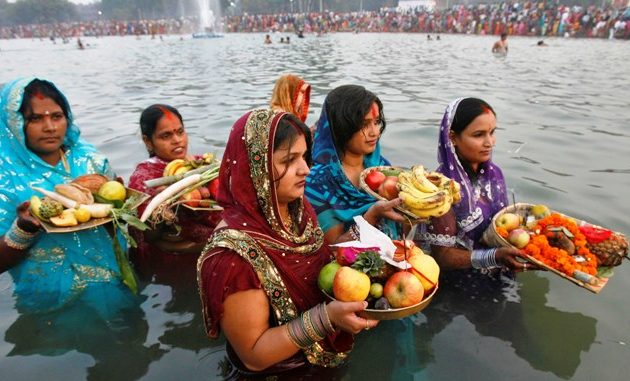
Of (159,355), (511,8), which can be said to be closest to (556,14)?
(511,8)

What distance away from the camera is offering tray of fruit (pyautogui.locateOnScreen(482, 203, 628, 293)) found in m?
2.74

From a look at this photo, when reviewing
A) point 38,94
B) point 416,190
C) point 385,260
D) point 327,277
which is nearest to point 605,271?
point 416,190

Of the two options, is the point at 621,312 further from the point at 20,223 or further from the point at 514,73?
the point at 514,73

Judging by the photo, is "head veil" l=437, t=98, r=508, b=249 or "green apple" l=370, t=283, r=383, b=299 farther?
"head veil" l=437, t=98, r=508, b=249

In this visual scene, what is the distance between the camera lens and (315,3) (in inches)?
3851

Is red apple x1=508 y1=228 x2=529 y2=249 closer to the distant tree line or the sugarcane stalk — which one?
the sugarcane stalk

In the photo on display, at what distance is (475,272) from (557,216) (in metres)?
1.01

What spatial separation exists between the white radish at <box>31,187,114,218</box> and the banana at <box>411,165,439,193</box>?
2173mm

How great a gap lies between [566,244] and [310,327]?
2049 millimetres

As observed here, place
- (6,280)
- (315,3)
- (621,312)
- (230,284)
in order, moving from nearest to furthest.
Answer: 1. (230,284)
2. (621,312)
3. (6,280)
4. (315,3)

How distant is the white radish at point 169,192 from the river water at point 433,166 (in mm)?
1146

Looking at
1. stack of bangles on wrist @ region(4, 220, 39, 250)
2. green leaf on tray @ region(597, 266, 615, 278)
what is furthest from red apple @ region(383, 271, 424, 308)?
stack of bangles on wrist @ region(4, 220, 39, 250)

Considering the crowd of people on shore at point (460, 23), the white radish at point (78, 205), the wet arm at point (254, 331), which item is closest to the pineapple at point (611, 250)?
the wet arm at point (254, 331)

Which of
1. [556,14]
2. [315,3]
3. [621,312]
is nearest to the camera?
[621,312]
